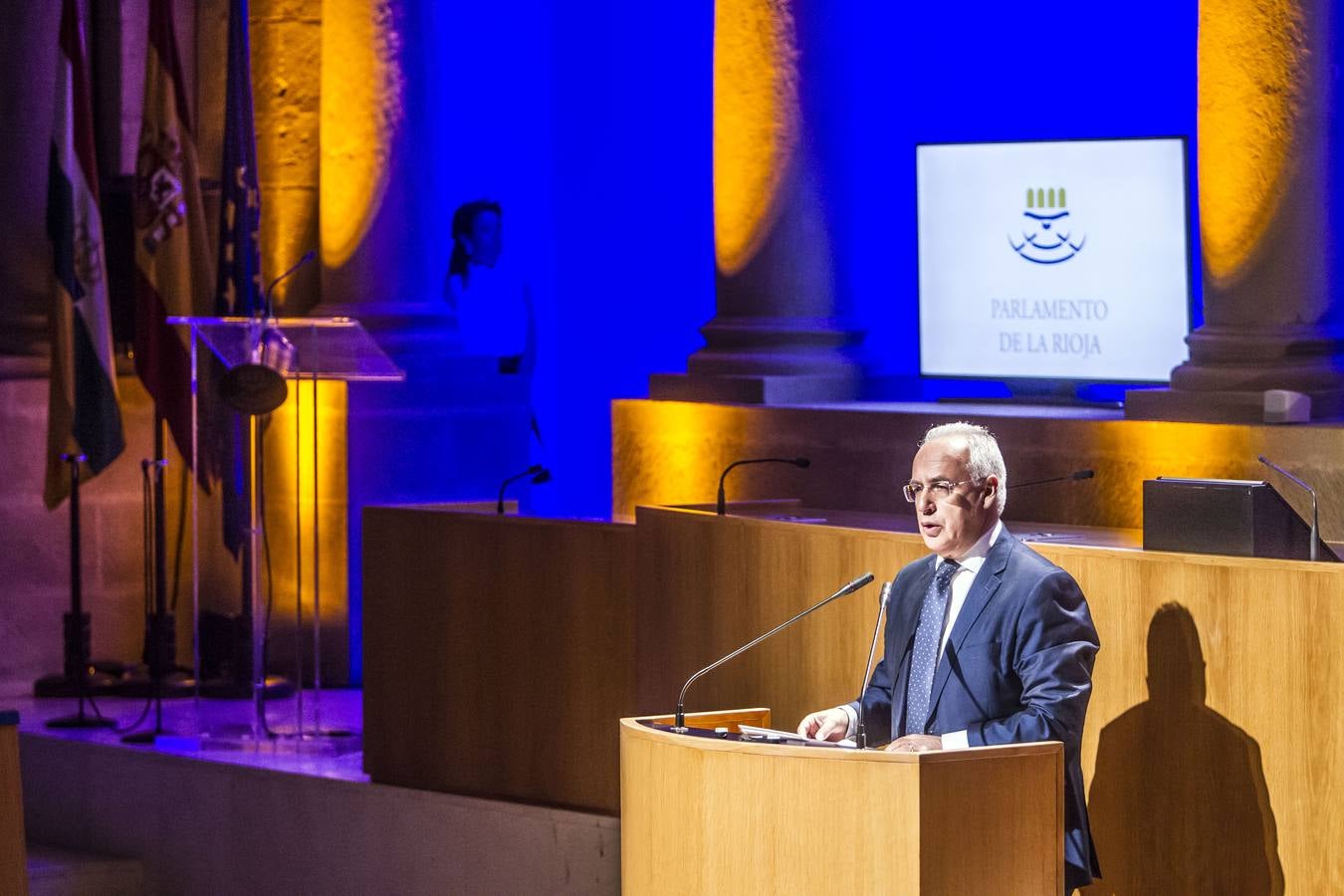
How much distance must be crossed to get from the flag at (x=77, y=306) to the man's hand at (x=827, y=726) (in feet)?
16.5

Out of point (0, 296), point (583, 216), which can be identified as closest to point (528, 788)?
point (0, 296)

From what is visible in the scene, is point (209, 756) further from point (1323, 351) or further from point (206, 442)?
point (1323, 351)

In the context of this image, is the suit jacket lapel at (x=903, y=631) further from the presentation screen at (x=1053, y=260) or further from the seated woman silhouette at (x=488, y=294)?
the seated woman silhouette at (x=488, y=294)

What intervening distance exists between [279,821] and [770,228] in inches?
132

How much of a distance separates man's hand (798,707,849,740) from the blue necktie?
134 mm

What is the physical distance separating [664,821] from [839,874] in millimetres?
398

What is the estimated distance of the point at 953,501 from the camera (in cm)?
427

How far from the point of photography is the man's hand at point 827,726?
4.34m

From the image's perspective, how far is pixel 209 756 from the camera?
7.85 meters

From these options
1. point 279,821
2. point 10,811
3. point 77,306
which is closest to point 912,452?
point 279,821

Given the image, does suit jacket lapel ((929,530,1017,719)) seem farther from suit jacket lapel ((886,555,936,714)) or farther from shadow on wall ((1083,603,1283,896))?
shadow on wall ((1083,603,1283,896))

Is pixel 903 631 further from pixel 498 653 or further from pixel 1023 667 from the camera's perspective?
pixel 498 653

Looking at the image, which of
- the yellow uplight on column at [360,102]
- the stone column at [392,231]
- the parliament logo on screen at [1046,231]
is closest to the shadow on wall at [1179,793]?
the parliament logo on screen at [1046,231]

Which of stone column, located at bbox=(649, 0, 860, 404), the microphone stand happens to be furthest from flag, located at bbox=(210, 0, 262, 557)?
stone column, located at bbox=(649, 0, 860, 404)
